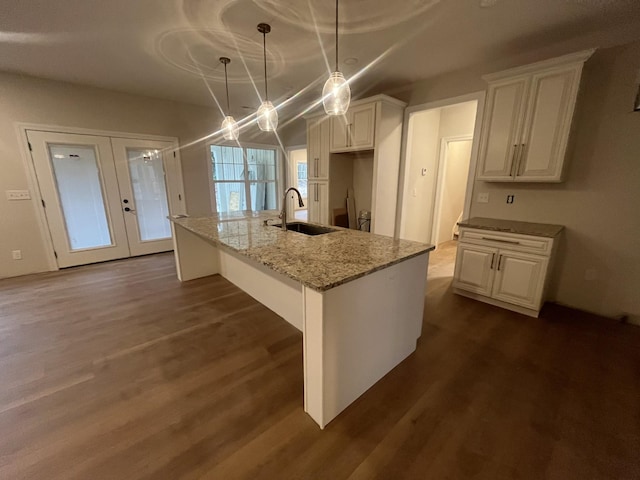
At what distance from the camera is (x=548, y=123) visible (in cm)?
235

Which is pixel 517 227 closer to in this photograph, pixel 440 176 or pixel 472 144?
pixel 472 144

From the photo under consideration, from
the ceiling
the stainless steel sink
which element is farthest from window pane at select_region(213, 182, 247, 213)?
the stainless steel sink

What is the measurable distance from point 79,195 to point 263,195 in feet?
10.5

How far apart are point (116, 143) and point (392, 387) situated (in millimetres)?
5013

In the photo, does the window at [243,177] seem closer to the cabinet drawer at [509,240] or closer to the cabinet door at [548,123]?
the cabinet drawer at [509,240]

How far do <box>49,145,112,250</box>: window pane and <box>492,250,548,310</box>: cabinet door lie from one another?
18.2ft

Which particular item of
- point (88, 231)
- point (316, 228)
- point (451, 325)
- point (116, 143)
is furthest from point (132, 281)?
point (451, 325)

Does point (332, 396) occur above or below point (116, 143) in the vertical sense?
below

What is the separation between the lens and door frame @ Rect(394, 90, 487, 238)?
9.84 ft

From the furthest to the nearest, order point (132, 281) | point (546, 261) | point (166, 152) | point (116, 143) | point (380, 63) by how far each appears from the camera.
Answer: point (166, 152), point (116, 143), point (132, 281), point (380, 63), point (546, 261)

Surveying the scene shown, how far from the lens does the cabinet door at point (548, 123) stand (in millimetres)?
2234

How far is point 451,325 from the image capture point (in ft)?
7.82

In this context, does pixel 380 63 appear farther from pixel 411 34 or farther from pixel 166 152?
pixel 166 152

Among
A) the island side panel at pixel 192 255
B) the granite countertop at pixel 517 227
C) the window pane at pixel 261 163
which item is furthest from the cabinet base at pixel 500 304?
the window pane at pixel 261 163
